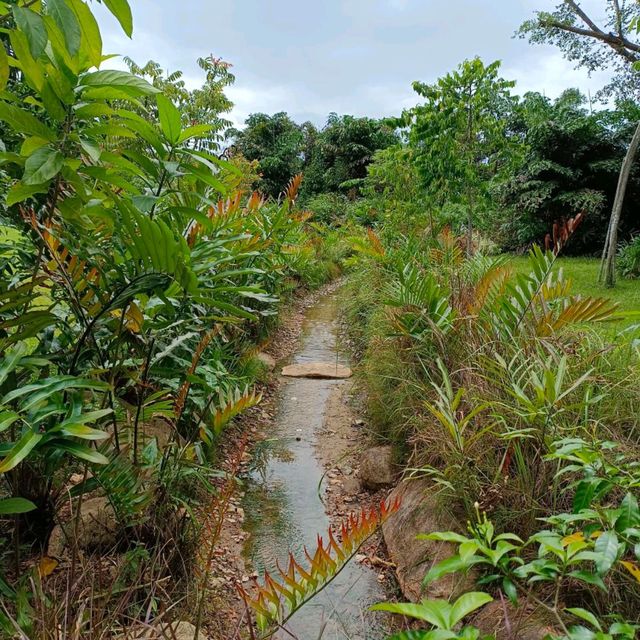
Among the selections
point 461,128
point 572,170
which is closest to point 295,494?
point 461,128

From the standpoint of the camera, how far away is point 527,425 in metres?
2.18

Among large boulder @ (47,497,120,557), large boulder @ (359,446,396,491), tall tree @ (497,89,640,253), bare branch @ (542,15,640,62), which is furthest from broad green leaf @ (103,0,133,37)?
tall tree @ (497,89,640,253)

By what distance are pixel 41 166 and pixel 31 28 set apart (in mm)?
600

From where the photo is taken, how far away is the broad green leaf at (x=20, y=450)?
111cm

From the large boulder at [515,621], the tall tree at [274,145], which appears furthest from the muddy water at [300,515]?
the tall tree at [274,145]

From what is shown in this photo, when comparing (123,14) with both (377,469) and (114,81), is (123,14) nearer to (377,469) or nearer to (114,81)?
(114,81)

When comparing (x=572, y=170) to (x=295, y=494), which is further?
(x=572, y=170)

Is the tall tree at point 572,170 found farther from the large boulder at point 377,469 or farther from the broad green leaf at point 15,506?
the broad green leaf at point 15,506

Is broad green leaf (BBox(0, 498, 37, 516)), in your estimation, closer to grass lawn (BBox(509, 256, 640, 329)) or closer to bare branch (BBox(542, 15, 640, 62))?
grass lawn (BBox(509, 256, 640, 329))

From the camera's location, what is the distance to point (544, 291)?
9.15 feet

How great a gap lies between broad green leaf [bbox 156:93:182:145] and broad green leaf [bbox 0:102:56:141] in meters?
0.33

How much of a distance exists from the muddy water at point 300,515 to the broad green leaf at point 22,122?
55.1 inches

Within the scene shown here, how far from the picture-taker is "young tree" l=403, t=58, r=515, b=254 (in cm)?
499

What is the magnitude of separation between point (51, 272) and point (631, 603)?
210 cm
